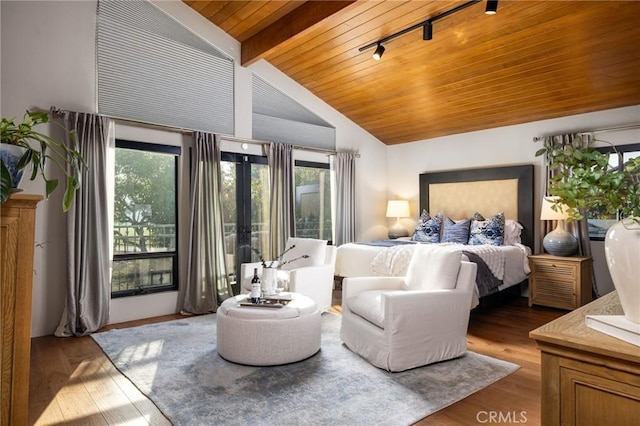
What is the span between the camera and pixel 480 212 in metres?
5.65

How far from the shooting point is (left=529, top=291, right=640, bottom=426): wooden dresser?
0.92 meters

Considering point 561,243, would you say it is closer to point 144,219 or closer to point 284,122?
point 284,122

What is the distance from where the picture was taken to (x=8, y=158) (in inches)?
54.9

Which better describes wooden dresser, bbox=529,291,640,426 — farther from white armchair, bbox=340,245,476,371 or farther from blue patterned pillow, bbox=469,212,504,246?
blue patterned pillow, bbox=469,212,504,246

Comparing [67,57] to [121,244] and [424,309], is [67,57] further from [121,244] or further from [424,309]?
[424,309]

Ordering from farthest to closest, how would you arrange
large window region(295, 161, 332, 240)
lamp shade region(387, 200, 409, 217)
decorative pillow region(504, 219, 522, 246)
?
lamp shade region(387, 200, 409, 217), large window region(295, 161, 332, 240), decorative pillow region(504, 219, 522, 246)

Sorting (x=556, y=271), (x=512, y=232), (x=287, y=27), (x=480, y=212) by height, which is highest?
(x=287, y=27)

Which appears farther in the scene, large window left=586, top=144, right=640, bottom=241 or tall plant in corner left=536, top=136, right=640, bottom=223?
large window left=586, top=144, right=640, bottom=241

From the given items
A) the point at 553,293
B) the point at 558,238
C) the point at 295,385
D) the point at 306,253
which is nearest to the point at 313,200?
the point at 306,253

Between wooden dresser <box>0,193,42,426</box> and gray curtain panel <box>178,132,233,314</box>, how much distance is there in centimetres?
313

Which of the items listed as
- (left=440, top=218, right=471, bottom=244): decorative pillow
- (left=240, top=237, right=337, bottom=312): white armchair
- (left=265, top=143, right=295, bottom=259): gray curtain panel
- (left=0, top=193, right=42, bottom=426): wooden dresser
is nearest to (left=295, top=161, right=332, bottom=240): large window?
(left=265, top=143, right=295, bottom=259): gray curtain panel

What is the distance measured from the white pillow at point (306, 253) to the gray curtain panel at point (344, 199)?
1.47 metres

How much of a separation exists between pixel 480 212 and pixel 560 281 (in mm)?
1468

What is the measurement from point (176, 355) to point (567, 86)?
190 inches
